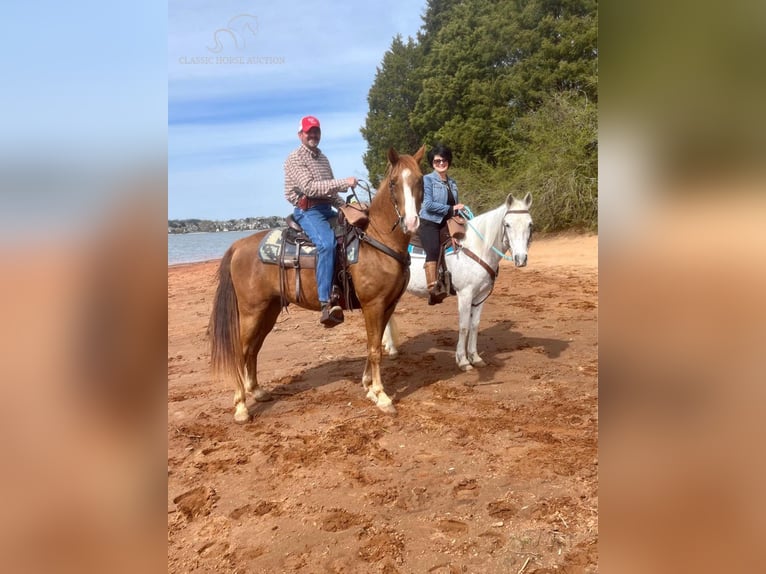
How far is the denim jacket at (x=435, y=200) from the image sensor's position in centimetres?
553

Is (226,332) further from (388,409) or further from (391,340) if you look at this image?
(391,340)

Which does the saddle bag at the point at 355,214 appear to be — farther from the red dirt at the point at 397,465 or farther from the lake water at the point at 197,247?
the lake water at the point at 197,247

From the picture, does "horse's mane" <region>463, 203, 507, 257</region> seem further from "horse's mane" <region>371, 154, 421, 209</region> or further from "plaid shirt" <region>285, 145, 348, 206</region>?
"plaid shirt" <region>285, 145, 348, 206</region>

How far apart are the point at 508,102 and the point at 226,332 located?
68.7 ft

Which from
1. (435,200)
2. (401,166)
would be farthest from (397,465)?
(435,200)

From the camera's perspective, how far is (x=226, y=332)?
4445 millimetres

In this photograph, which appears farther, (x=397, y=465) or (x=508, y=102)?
(x=508, y=102)

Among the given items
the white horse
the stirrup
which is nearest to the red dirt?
the white horse

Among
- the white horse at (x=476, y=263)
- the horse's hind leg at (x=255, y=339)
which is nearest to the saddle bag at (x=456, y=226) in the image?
the white horse at (x=476, y=263)
